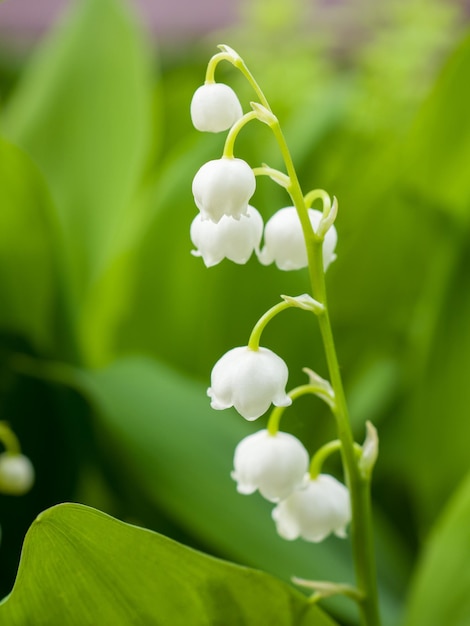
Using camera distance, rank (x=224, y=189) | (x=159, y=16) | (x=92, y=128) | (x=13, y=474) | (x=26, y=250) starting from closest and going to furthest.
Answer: (x=224, y=189), (x=13, y=474), (x=26, y=250), (x=92, y=128), (x=159, y=16)

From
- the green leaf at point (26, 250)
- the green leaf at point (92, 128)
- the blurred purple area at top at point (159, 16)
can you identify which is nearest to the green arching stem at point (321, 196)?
the green leaf at point (26, 250)

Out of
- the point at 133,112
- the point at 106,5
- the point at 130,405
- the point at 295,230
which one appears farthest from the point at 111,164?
the point at 295,230

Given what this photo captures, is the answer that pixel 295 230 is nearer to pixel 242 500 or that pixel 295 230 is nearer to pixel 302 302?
pixel 302 302

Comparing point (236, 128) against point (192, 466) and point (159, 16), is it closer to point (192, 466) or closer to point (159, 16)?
point (192, 466)

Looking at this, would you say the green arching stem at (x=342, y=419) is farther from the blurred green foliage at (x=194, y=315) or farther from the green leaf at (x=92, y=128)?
the green leaf at (x=92, y=128)

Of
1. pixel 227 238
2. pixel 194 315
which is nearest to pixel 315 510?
pixel 227 238
